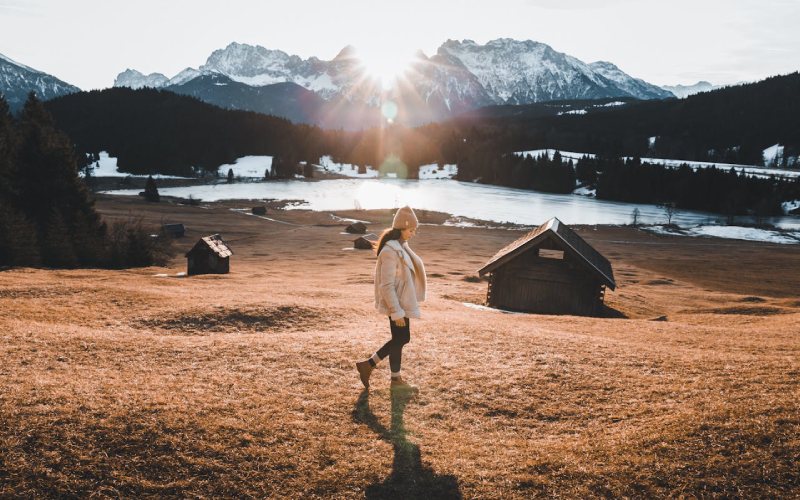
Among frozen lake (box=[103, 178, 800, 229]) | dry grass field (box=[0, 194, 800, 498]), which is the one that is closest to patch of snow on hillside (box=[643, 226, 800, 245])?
frozen lake (box=[103, 178, 800, 229])

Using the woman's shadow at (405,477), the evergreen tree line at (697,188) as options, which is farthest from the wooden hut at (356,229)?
the evergreen tree line at (697,188)

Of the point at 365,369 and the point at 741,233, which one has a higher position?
the point at 741,233

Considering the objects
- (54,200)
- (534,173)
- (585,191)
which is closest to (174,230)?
(54,200)

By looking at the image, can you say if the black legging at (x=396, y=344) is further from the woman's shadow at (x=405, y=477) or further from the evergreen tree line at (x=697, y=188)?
the evergreen tree line at (x=697, y=188)

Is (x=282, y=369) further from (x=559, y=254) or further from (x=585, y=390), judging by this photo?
(x=559, y=254)

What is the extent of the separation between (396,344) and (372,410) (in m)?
1.32

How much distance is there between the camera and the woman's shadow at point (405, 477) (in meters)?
6.77

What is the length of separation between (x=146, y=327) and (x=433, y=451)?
12.4 meters

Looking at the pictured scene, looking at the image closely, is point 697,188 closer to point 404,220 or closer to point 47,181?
point 47,181

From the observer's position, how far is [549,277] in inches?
1216

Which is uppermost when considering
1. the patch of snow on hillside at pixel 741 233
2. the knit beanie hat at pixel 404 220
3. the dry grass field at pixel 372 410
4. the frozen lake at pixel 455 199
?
the frozen lake at pixel 455 199

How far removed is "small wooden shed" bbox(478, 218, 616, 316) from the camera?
97.0 ft

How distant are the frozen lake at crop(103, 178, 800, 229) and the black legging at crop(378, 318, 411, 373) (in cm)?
10382

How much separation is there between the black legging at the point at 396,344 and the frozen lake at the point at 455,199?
10382 centimetres
